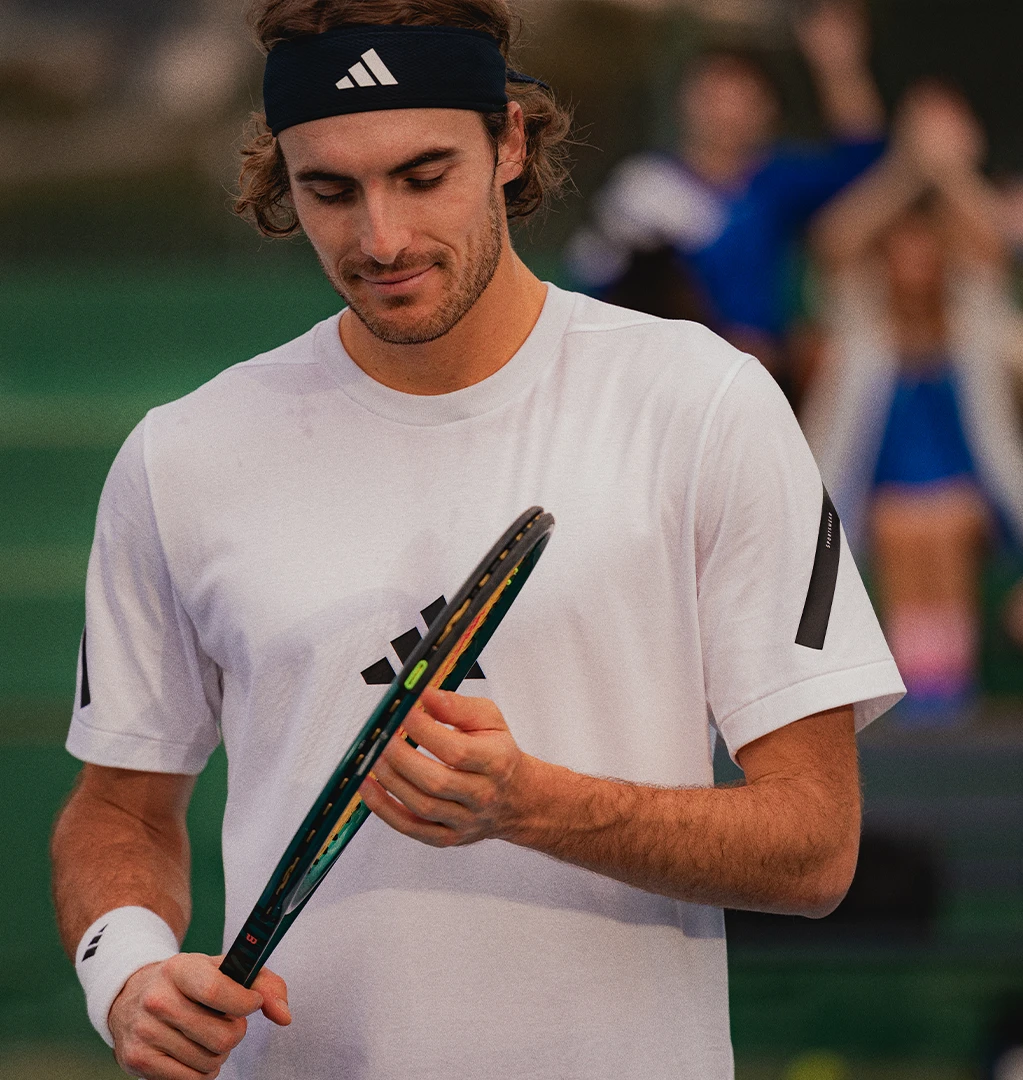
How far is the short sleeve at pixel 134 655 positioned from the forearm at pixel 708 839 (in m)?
0.61

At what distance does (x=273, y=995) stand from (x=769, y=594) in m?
0.70

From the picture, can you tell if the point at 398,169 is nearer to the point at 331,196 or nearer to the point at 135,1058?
the point at 331,196

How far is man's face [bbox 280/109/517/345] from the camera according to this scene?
6.33ft

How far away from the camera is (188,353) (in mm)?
7379

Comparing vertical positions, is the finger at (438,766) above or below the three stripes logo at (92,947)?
above

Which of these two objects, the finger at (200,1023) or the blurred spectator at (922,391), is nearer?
the finger at (200,1023)

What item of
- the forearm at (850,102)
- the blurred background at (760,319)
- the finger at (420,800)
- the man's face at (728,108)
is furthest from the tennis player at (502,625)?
the forearm at (850,102)

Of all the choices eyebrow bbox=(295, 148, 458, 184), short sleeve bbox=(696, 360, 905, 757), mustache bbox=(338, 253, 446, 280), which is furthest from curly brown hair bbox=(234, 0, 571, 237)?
short sleeve bbox=(696, 360, 905, 757)

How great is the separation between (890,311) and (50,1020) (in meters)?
3.96

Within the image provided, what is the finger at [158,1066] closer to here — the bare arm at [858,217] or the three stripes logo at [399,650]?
the three stripes logo at [399,650]

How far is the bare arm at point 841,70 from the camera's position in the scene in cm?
671

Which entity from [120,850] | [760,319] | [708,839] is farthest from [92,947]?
[760,319]

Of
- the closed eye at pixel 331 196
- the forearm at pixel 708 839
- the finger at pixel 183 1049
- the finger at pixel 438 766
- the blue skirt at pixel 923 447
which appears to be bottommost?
the blue skirt at pixel 923 447

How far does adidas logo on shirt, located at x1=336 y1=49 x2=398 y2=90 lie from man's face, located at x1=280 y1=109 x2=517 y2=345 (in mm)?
35
